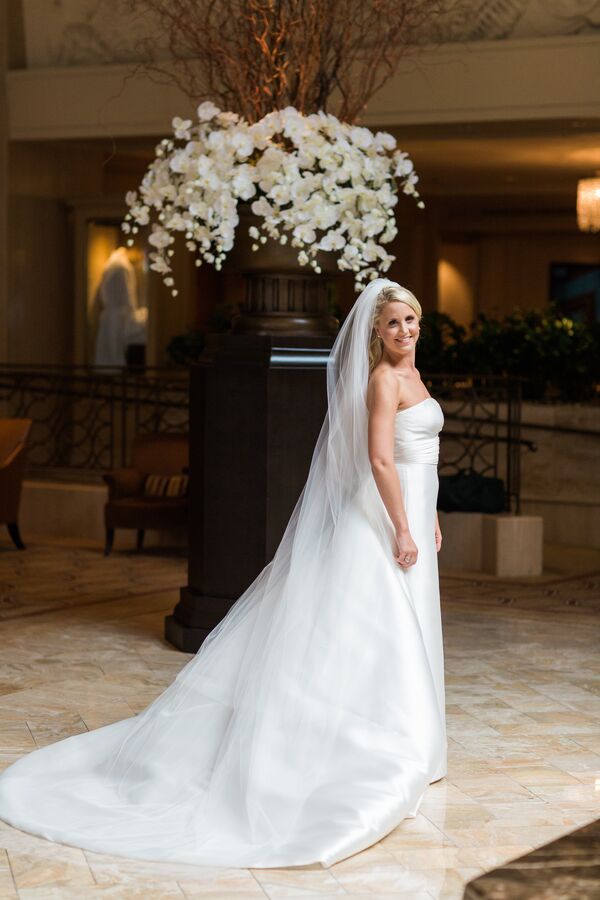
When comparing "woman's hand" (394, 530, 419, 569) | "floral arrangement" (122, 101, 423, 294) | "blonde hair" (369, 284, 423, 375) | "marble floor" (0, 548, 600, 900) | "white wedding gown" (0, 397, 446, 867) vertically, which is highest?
"floral arrangement" (122, 101, 423, 294)

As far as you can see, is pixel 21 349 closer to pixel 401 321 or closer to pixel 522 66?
pixel 522 66

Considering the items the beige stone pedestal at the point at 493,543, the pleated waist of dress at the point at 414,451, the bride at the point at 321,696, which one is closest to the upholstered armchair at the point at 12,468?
the beige stone pedestal at the point at 493,543

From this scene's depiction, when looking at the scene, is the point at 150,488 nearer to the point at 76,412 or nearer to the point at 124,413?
the point at 124,413

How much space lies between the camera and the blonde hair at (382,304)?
169 inches

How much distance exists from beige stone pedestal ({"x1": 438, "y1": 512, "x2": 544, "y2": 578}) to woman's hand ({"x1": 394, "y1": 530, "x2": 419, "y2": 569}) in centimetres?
498

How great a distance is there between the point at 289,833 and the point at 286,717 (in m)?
0.45

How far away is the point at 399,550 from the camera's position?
4289 mm

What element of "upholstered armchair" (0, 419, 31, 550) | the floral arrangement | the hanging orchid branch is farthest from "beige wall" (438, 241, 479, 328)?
the floral arrangement

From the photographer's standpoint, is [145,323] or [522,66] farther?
[145,323]

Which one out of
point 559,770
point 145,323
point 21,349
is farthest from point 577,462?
point 559,770

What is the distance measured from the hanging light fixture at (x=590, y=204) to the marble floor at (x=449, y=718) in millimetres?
4614

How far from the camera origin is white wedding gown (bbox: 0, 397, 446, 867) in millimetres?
3799

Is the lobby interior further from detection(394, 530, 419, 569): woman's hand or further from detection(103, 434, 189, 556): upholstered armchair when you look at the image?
detection(394, 530, 419, 569): woman's hand

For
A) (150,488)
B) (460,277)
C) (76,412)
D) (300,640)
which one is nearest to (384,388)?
(300,640)
